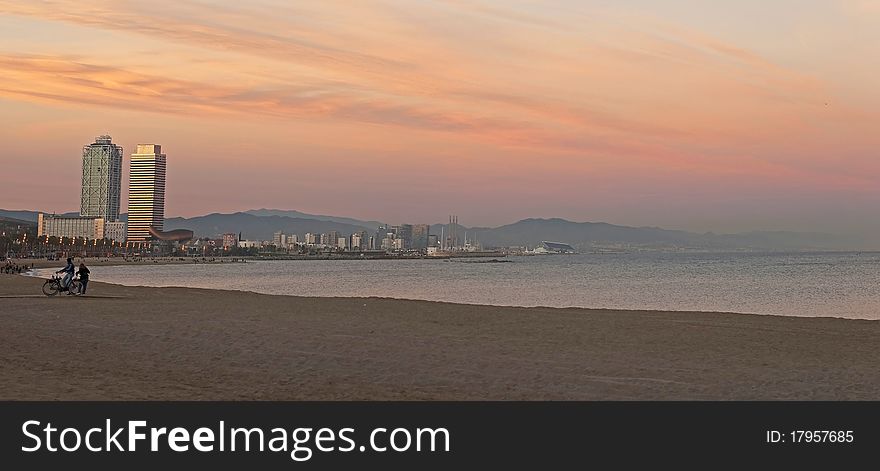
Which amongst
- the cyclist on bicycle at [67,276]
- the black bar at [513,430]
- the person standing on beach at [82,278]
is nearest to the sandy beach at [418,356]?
the black bar at [513,430]

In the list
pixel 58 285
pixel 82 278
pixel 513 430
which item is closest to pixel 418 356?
pixel 513 430

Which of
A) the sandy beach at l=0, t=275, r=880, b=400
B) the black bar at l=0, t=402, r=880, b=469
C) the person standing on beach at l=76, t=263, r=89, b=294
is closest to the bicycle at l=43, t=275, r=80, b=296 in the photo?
the person standing on beach at l=76, t=263, r=89, b=294

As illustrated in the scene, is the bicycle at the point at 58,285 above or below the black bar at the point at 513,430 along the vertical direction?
below

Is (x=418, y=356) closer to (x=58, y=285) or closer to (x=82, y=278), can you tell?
(x=82, y=278)

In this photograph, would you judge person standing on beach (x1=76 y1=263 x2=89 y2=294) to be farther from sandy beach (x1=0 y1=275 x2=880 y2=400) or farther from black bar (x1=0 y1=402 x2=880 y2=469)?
black bar (x1=0 y1=402 x2=880 y2=469)

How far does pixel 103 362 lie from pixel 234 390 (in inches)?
168

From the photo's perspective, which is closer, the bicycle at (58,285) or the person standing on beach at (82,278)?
the bicycle at (58,285)

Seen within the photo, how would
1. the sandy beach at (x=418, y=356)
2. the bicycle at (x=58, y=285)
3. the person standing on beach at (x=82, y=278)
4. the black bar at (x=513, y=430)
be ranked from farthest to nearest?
1. the person standing on beach at (x=82, y=278)
2. the bicycle at (x=58, y=285)
3. the sandy beach at (x=418, y=356)
4. the black bar at (x=513, y=430)

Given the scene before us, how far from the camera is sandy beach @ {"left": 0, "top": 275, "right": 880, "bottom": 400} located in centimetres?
1387

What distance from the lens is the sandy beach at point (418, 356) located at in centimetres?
1387

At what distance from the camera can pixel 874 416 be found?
12.0 metres

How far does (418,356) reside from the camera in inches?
727

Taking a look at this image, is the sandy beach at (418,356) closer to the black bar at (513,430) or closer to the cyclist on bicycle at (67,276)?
the black bar at (513,430)

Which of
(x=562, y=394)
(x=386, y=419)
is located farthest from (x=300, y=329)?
(x=386, y=419)
